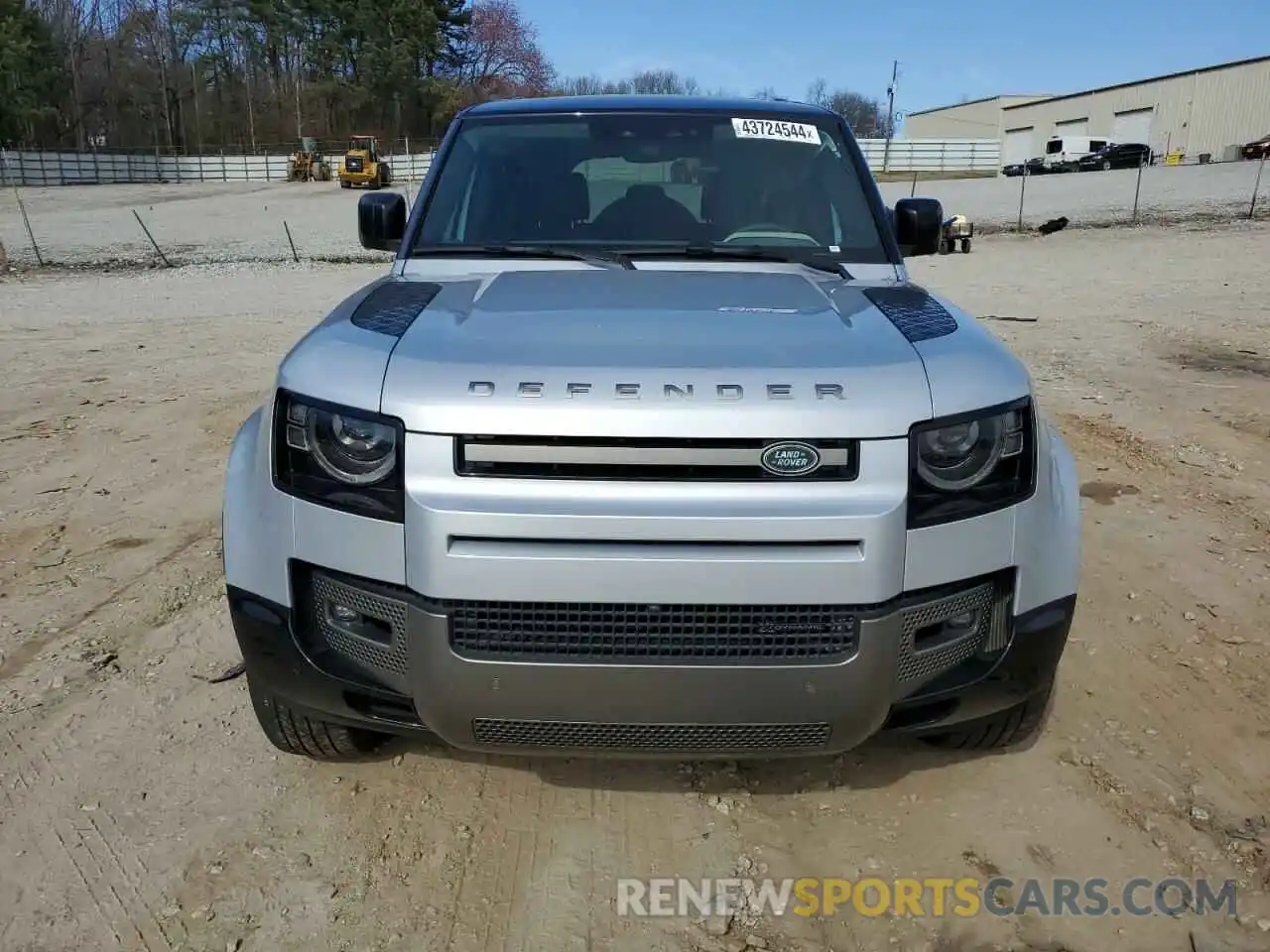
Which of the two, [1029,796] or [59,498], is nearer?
[1029,796]

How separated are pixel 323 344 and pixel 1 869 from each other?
1.54 metres

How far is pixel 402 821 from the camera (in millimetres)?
2641

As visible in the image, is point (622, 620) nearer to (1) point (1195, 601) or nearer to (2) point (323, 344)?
(2) point (323, 344)

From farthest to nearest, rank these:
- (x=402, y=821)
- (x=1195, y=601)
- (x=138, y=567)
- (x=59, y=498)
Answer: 1. (x=59, y=498)
2. (x=138, y=567)
3. (x=1195, y=601)
4. (x=402, y=821)

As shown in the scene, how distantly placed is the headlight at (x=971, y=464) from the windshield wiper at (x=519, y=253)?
1.36 m

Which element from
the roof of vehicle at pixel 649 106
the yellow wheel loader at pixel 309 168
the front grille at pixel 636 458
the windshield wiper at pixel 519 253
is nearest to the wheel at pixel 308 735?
the front grille at pixel 636 458

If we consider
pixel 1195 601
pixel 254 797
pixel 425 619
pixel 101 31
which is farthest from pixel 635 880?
pixel 101 31

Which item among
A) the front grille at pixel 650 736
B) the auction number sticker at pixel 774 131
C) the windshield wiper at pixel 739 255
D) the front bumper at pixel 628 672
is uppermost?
the auction number sticker at pixel 774 131

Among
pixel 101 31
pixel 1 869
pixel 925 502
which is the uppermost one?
pixel 101 31

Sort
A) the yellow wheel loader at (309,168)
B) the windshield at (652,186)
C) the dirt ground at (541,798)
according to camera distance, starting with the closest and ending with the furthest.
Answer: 1. the dirt ground at (541,798)
2. the windshield at (652,186)
3. the yellow wheel loader at (309,168)

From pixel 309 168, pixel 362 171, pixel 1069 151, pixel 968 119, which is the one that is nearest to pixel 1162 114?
pixel 1069 151

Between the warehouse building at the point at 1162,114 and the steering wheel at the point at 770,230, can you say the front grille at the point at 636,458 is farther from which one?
the warehouse building at the point at 1162,114

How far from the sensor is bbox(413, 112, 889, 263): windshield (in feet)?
11.2

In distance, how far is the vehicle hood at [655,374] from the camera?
2002mm
